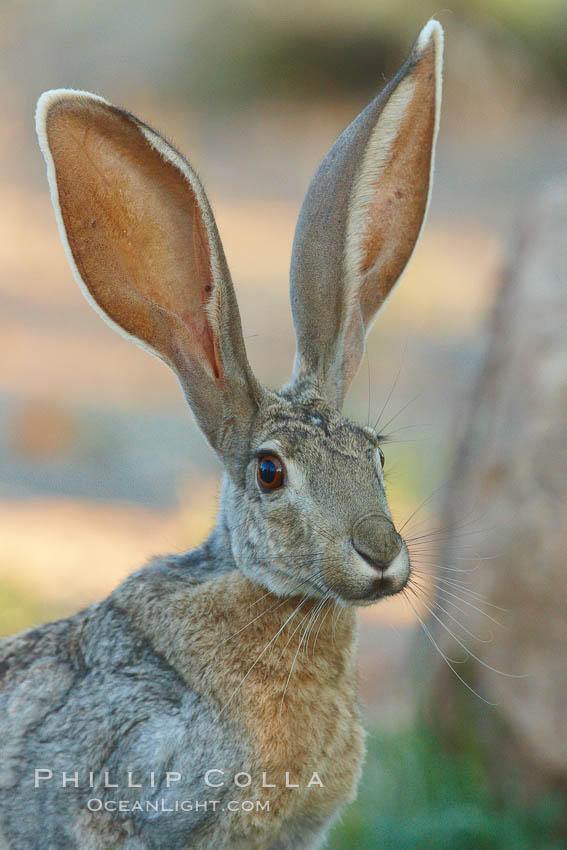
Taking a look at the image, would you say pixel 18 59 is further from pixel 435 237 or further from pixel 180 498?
pixel 180 498

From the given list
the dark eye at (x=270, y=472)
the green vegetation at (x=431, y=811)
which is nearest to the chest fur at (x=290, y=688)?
the dark eye at (x=270, y=472)

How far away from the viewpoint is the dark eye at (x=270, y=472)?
2.95 metres

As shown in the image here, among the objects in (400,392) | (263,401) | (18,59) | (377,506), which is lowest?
(377,506)

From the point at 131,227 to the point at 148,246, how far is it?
75mm

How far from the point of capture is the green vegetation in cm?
480

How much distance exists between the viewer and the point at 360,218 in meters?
3.31

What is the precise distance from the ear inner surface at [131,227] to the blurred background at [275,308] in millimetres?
776

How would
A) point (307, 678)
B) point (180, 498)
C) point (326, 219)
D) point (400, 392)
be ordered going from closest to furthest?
1. point (307, 678)
2. point (326, 219)
3. point (180, 498)
4. point (400, 392)

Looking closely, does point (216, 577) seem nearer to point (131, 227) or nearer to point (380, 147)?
point (131, 227)

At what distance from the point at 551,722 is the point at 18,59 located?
47.2 feet

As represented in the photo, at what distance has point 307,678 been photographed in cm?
296

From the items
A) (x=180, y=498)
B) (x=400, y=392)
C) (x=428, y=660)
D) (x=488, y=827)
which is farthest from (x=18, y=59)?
(x=488, y=827)

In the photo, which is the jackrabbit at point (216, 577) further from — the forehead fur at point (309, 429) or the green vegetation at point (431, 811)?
the green vegetation at point (431, 811)

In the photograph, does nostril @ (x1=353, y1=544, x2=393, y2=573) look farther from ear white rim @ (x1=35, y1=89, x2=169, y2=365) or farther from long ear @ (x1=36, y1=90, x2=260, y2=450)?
ear white rim @ (x1=35, y1=89, x2=169, y2=365)
